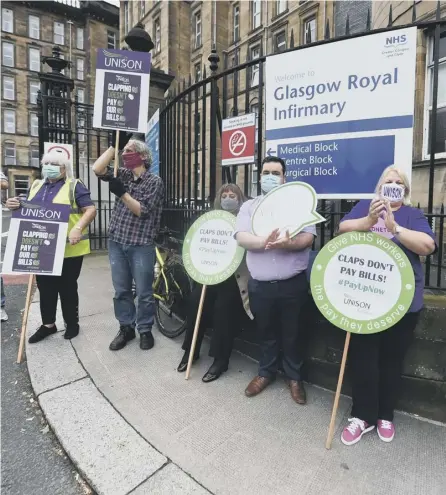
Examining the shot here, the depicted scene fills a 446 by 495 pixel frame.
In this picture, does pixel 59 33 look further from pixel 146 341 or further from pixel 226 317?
pixel 226 317

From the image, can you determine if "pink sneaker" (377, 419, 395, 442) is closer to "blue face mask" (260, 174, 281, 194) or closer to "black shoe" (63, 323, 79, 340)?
"blue face mask" (260, 174, 281, 194)

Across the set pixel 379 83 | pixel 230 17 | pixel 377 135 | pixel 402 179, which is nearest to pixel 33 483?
pixel 402 179

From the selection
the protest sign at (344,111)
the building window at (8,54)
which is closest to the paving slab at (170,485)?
the protest sign at (344,111)

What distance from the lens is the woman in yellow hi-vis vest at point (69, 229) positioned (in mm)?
3414

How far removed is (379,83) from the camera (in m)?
2.67

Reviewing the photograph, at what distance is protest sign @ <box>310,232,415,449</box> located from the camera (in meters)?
2.10

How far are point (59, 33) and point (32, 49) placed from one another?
351cm

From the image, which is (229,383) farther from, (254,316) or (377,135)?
(377,135)

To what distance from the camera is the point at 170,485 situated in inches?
73.6

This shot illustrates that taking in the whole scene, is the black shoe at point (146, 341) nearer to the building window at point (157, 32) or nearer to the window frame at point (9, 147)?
the building window at point (157, 32)

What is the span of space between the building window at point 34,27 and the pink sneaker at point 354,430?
49.5 meters

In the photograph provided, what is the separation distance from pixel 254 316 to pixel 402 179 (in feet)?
4.93

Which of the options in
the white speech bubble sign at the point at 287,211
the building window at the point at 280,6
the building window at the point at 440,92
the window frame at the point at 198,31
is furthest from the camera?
the window frame at the point at 198,31

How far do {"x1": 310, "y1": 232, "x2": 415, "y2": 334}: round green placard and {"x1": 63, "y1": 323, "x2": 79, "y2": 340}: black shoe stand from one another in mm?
2597
